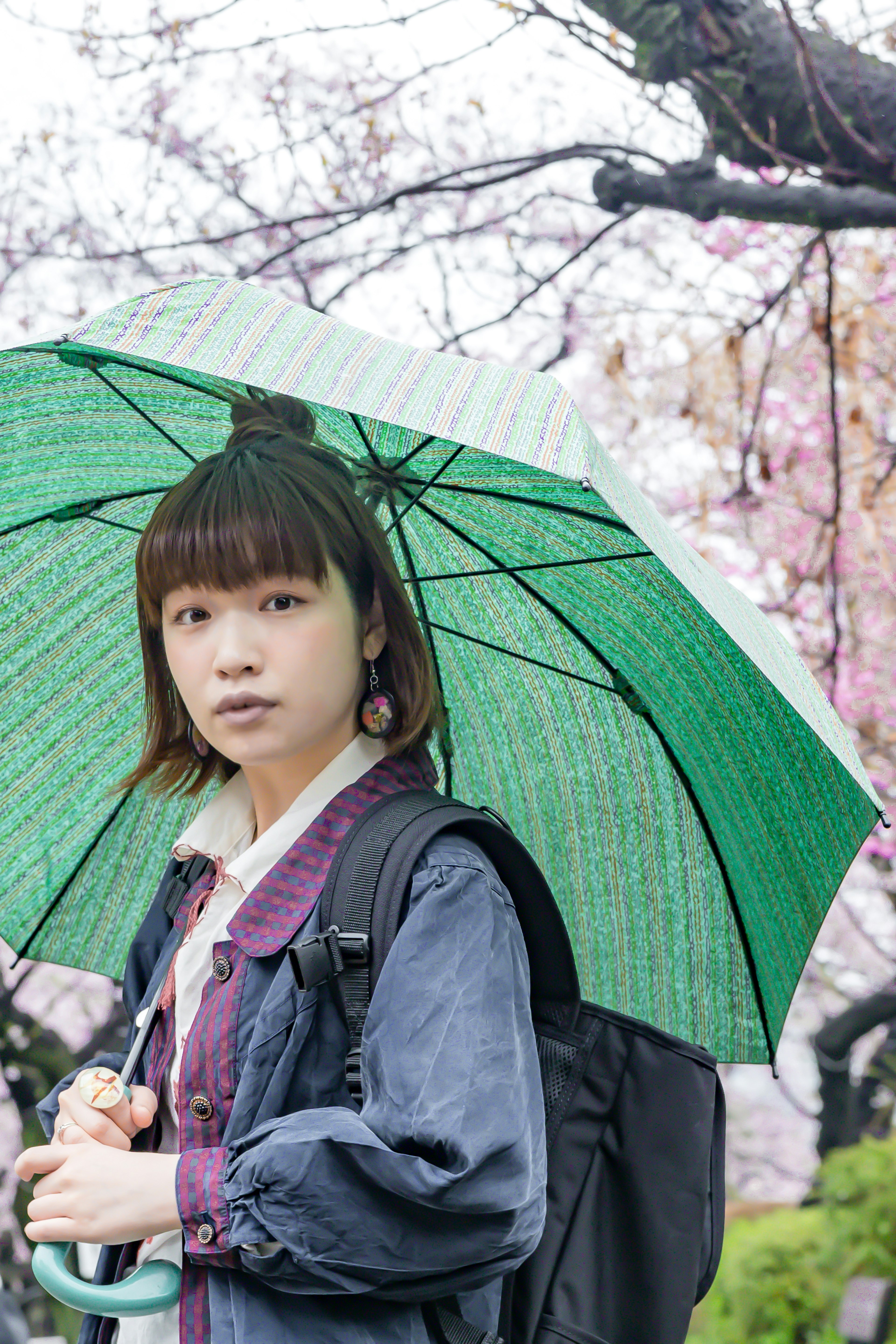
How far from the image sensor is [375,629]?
164 centimetres

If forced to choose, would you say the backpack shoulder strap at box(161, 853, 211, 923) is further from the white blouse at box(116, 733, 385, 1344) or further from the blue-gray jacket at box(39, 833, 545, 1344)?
the blue-gray jacket at box(39, 833, 545, 1344)

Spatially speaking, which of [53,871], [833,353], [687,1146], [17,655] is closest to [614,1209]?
[687,1146]

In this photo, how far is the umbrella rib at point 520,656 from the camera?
6.00 feet

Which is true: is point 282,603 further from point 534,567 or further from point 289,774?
point 534,567

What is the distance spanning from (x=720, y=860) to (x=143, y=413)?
3.72ft

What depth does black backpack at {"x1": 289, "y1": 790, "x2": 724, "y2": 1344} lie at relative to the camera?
1.50 m

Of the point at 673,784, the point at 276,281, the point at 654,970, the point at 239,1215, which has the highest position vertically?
the point at 276,281

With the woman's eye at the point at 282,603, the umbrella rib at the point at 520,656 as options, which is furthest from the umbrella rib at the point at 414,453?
the umbrella rib at the point at 520,656

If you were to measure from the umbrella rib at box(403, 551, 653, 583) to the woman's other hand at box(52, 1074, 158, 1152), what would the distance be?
2.67 ft

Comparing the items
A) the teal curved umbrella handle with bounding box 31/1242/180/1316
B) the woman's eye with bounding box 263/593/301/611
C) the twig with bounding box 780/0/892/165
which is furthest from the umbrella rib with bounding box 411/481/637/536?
the twig with bounding box 780/0/892/165

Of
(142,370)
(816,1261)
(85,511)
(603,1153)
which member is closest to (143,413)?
(142,370)

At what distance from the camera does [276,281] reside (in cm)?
533

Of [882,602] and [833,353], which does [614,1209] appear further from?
[882,602]

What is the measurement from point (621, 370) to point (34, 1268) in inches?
141
